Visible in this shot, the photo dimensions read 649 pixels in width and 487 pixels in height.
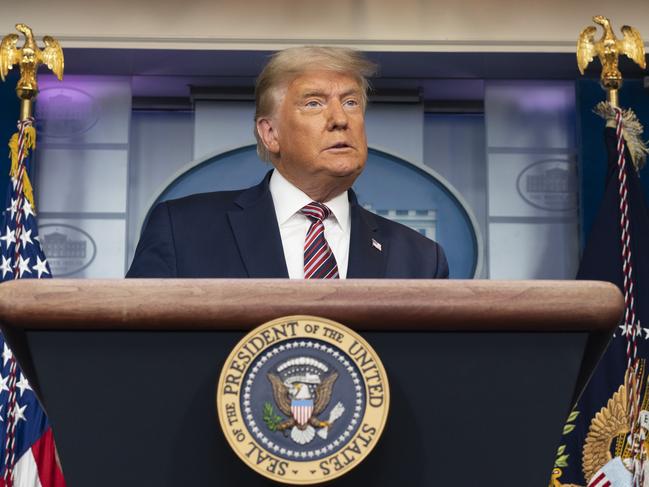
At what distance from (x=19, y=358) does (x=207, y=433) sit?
8.4 inches

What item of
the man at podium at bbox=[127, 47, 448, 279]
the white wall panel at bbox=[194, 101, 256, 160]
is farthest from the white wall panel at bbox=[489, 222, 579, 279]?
the man at podium at bbox=[127, 47, 448, 279]

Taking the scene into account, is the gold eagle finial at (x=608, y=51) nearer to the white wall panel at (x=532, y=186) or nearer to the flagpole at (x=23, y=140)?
the white wall panel at (x=532, y=186)

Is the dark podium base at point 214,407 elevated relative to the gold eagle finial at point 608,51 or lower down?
lower down

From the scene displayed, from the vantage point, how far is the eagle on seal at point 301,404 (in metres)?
0.95

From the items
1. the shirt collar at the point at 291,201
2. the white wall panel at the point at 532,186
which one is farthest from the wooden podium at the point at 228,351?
the white wall panel at the point at 532,186

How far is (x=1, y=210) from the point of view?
4008mm

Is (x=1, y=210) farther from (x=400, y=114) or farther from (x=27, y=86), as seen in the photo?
(x=400, y=114)

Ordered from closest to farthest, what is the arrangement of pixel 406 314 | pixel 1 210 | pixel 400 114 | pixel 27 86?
1. pixel 406 314
2. pixel 27 86
3. pixel 1 210
4. pixel 400 114

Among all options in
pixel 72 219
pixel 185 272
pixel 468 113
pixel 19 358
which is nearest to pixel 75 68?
pixel 72 219

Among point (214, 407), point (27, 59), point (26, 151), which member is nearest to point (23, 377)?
point (26, 151)

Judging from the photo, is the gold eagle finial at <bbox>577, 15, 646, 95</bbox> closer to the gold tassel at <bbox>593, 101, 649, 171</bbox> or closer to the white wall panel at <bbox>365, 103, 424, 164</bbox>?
the gold tassel at <bbox>593, 101, 649, 171</bbox>

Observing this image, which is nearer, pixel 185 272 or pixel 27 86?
pixel 185 272

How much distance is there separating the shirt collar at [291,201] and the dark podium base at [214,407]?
0.86 metres

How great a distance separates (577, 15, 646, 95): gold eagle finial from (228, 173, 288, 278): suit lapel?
198cm
